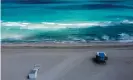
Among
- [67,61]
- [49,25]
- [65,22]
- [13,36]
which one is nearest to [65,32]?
[65,22]

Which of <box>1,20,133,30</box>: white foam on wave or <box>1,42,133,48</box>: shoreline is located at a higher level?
<box>1,20,133,30</box>: white foam on wave

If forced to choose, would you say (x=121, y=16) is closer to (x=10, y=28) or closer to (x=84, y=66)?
(x=84, y=66)

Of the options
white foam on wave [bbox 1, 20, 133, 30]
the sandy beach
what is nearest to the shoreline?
the sandy beach

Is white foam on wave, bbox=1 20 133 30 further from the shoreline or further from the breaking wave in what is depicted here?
the shoreline

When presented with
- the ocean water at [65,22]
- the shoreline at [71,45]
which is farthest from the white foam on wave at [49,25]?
the shoreline at [71,45]

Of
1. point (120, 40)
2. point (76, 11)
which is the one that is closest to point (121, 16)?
point (120, 40)

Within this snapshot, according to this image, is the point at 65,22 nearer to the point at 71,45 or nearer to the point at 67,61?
the point at 71,45
